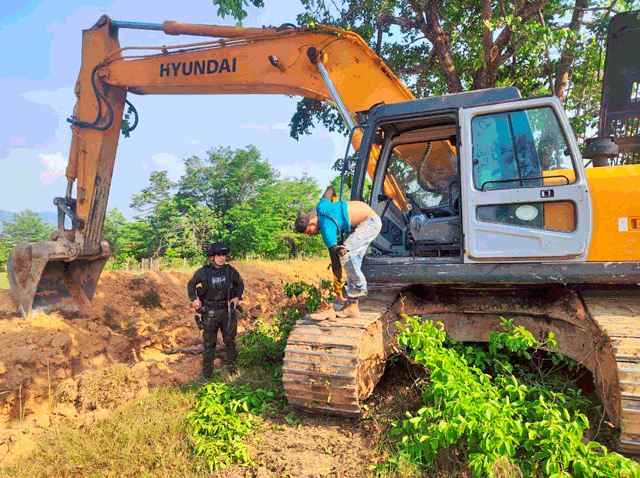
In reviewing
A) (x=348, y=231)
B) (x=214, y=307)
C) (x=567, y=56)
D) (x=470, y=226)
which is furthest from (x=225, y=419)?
(x=567, y=56)

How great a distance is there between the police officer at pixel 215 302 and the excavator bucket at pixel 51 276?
2.10m

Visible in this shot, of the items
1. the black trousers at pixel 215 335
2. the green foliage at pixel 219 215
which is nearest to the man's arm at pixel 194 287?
the black trousers at pixel 215 335

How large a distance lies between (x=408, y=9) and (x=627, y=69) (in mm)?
4880

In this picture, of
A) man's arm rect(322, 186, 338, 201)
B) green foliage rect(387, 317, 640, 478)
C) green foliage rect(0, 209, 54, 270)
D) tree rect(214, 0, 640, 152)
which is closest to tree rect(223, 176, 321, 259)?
tree rect(214, 0, 640, 152)

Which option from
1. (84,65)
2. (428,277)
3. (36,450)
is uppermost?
(84,65)

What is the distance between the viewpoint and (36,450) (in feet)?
11.4

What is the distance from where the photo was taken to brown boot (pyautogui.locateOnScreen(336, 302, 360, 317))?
366 centimetres

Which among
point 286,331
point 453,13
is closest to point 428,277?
point 286,331

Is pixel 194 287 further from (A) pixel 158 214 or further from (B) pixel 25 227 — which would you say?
(B) pixel 25 227

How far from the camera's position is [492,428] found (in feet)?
8.42

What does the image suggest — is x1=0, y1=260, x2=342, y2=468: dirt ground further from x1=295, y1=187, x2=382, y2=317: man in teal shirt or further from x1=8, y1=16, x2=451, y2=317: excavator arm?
x1=295, y1=187, x2=382, y2=317: man in teal shirt

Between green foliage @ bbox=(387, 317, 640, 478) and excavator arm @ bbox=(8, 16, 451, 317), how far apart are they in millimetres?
2319

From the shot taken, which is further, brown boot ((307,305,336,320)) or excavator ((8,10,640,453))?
brown boot ((307,305,336,320))

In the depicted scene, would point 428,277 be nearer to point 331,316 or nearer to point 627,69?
point 331,316
